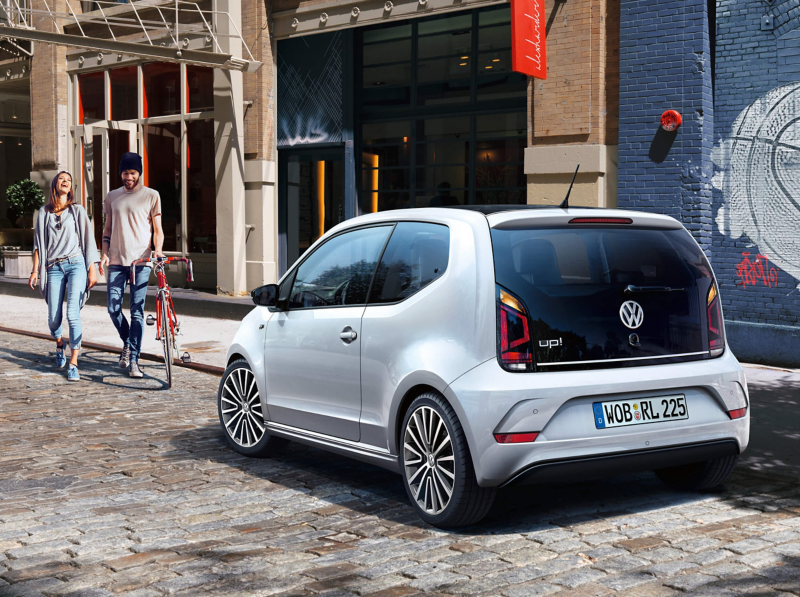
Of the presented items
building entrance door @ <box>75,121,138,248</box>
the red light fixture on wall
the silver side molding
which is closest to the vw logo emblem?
the silver side molding

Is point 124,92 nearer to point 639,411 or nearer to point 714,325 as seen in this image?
point 714,325

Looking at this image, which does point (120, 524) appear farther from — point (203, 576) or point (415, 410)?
point (415, 410)

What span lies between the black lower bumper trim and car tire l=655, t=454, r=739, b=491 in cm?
45

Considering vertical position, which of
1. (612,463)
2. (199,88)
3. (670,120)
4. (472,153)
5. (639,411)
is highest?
(199,88)

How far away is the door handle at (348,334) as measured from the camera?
562 centimetres

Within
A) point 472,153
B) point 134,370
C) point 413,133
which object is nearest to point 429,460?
point 134,370

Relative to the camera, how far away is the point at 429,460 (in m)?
5.06

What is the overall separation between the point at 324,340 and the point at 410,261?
816 millimetres

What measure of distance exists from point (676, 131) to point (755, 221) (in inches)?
57.4

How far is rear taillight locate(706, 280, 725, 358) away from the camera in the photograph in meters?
5.27

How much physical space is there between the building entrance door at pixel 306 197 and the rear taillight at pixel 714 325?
11.7 metres

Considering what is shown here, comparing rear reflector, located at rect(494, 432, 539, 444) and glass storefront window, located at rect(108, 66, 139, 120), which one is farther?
glass storefront window, located at rect(108, 66, 139, 120)

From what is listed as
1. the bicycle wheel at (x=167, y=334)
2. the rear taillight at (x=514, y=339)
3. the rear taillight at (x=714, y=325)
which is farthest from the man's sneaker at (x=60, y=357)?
the rear taillight at (x=714, y=325)

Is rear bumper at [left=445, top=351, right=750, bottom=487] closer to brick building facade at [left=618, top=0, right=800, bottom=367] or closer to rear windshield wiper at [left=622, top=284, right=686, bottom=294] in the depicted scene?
rear windshield wiper at [left=622, top=284, right=686, bottom=294]
